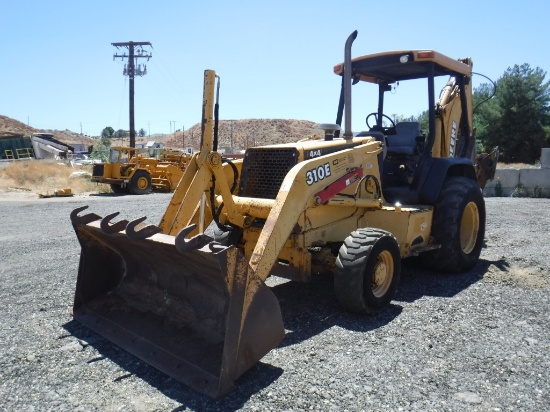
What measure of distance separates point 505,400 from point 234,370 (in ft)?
5.53

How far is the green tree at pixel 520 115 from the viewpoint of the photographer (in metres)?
30.8

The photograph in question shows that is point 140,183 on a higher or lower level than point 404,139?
lower

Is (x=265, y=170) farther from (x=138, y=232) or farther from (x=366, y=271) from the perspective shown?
(x=138, y=232)

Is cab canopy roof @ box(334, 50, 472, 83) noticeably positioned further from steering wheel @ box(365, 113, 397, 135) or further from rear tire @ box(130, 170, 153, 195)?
rear tire @ box(130, 170, 153, 195)

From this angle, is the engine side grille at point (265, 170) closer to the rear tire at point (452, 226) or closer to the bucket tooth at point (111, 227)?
the bucket tooth at point (111, 227)

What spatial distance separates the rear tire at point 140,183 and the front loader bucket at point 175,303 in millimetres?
17023

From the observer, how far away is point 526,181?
16344 millimetres

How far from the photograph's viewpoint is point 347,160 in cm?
520

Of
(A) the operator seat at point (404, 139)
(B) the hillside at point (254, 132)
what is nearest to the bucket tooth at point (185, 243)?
(A) the operator seat at point (404, 139)

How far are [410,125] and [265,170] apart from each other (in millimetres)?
2465

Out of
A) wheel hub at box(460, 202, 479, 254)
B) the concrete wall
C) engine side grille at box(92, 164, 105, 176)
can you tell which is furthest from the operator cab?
engine side grille at box(92, 164, 105, 176)

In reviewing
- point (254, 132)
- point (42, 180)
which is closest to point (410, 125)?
point (42, 180)

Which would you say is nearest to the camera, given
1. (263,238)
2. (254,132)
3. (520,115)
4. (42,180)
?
(263,238)

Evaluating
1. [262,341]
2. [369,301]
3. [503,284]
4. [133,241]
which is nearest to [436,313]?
[369,301]
